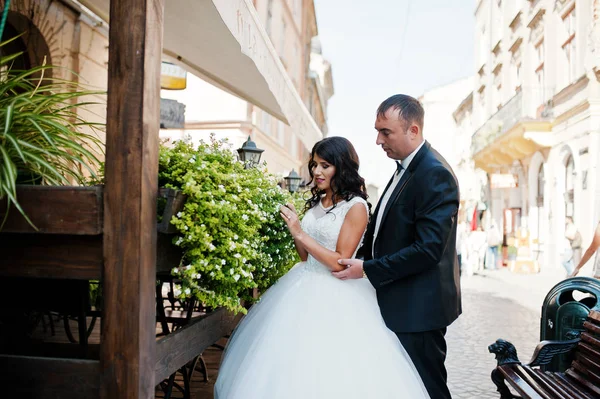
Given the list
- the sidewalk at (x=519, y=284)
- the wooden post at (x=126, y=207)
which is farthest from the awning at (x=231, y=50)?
the sidewalk at (x=519, y=284)

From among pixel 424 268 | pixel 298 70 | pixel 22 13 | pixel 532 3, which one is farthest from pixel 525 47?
pixel 424 268

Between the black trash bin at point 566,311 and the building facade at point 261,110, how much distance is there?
2.82m

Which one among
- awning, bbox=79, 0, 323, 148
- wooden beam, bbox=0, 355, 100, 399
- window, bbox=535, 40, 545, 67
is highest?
window, bbox=535, 40, 545, 67

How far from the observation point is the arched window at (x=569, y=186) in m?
16.3

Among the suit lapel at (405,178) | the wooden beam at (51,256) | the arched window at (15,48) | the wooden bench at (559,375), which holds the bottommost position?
the wooden bench at (559,375)

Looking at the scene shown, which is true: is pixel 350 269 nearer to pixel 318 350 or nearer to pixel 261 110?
pixel 318 350

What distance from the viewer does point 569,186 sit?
16656mm

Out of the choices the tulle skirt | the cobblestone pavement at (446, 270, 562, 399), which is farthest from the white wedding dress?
the cobblestone pavement at (446, 270, 562, 399)

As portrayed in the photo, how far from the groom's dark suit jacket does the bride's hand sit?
522mm

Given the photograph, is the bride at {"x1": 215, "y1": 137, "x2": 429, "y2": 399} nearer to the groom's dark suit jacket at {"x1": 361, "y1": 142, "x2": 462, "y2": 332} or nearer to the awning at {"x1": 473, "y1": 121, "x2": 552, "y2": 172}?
the groom's dark suit jacket at {"x1": 361, "y1": 142, "x2": 462, "y2": 332}

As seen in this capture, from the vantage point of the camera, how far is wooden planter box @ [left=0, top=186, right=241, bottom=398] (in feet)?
7.18

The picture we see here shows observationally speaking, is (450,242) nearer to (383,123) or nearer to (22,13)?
(383,123)

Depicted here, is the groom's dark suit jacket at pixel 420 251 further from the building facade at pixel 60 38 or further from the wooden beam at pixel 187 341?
the building facade at pixel 60 38

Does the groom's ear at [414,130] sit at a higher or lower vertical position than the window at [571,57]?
lower
